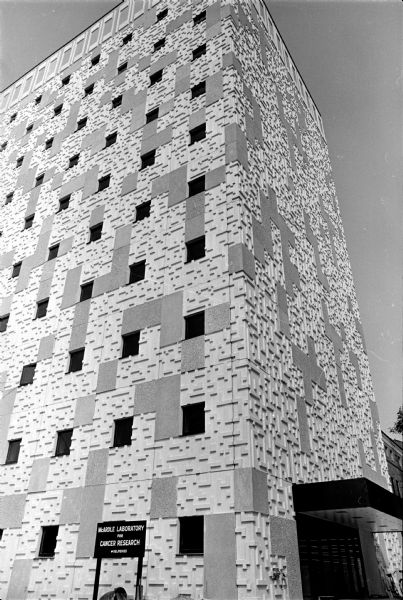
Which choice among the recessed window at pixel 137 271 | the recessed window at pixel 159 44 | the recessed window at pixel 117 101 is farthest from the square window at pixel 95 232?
the recessed window at pixel 159 44

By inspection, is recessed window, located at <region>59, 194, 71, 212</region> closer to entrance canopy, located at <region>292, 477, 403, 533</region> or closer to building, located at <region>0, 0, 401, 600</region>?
building, located at <region>0, 0, 401, 600</region>

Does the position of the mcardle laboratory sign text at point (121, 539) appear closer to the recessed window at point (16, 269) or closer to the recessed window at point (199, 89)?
the recessed window at point (16, 269)

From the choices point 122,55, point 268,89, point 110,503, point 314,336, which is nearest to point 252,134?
point 268,89

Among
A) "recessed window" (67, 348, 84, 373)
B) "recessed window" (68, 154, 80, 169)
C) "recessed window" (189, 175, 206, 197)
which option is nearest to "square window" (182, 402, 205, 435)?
"recessed window" (67, 348, 84, 373)

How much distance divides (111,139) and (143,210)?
6377mm

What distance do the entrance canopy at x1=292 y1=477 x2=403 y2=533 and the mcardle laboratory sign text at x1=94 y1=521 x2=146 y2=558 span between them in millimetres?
5208

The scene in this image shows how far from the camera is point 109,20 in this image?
99.6 feet

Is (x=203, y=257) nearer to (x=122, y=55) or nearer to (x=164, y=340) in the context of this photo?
(x=164, y=340)

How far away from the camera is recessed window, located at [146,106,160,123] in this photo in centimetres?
2233

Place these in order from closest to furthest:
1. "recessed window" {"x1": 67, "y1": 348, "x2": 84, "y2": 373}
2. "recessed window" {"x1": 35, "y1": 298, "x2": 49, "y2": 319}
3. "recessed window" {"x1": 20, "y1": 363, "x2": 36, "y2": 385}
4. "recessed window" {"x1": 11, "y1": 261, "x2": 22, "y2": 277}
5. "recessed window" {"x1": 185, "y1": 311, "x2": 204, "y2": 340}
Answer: "recessed window" {"x1": 185, "y1": 311, "x2": 204, "y2": 340}, "recessed window" {"x1": 67, "y1": 348, "x2": 84, "y2": 373}, "recessed window" {"x1": 20, "y1": 363, "x2": 36, "y2": 385}, "recessed window" {"x1": 35, "y1": 298, "x2": 49, "y2": 319}, "recessed window" {"x1": 11, "y1": 261, "x2": 22, "y2": 277}

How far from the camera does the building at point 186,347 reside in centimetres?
1257

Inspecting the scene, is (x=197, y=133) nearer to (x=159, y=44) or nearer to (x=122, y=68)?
(x=159, y=44)

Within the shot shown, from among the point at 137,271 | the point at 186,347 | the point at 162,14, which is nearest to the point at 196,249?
the point at 137,271

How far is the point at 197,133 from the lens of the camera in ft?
65.1
